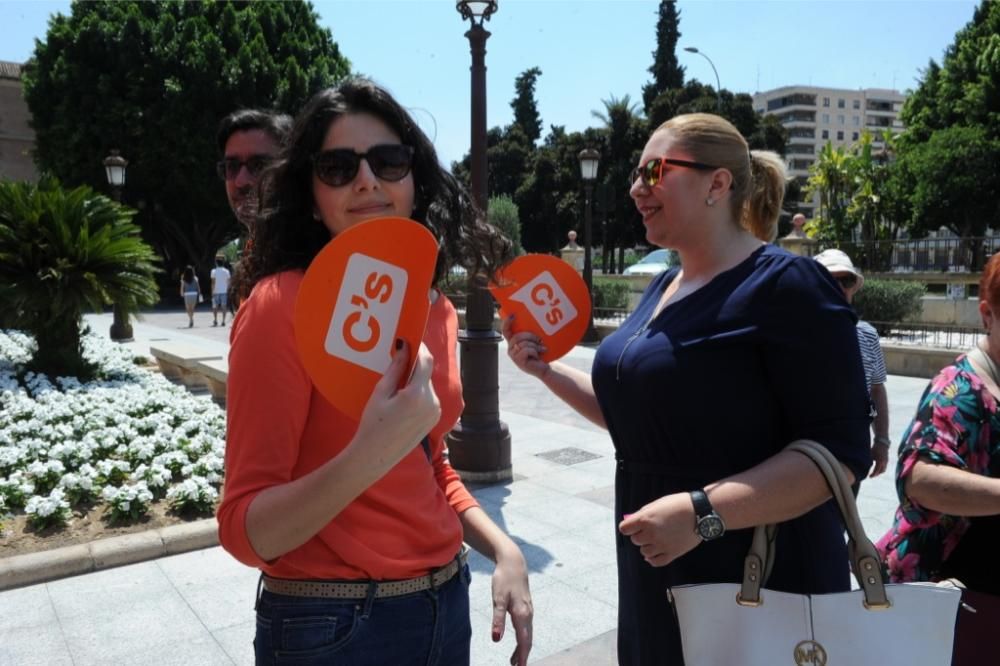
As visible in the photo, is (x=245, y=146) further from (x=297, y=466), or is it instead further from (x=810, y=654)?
(x=810, y=654)

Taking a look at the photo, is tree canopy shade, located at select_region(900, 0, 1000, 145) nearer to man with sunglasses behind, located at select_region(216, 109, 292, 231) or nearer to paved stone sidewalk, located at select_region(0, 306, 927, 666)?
paved stone sidewalk, located at select_region(0, 306, 927, 666)

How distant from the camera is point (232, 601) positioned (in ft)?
12.8

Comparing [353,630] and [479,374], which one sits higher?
[353,630]

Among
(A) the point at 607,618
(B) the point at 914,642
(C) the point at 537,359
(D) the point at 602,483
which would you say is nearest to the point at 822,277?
(B) the point at 914,642

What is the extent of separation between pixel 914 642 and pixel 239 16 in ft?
105

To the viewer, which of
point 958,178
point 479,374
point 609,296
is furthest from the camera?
point 958,178

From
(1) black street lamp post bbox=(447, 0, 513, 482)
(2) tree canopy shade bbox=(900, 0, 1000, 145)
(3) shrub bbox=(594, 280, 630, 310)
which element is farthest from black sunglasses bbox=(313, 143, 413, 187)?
(2) tree canopy shade bbox=(900, 0, 1000, 145)

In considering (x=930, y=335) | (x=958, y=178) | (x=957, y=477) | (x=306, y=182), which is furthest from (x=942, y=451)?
(x=958, y=178)

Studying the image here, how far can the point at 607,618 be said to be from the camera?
3785 millimetres

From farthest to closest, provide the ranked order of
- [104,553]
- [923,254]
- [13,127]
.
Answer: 1. [13,127]
2. [923,254]
3. [104,553]

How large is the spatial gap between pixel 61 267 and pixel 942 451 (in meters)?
8.76

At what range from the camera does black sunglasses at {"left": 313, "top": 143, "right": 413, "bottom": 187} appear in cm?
146

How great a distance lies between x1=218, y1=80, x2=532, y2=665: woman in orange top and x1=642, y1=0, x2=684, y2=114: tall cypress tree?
199 ft

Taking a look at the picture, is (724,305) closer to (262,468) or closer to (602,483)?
(262,468)
